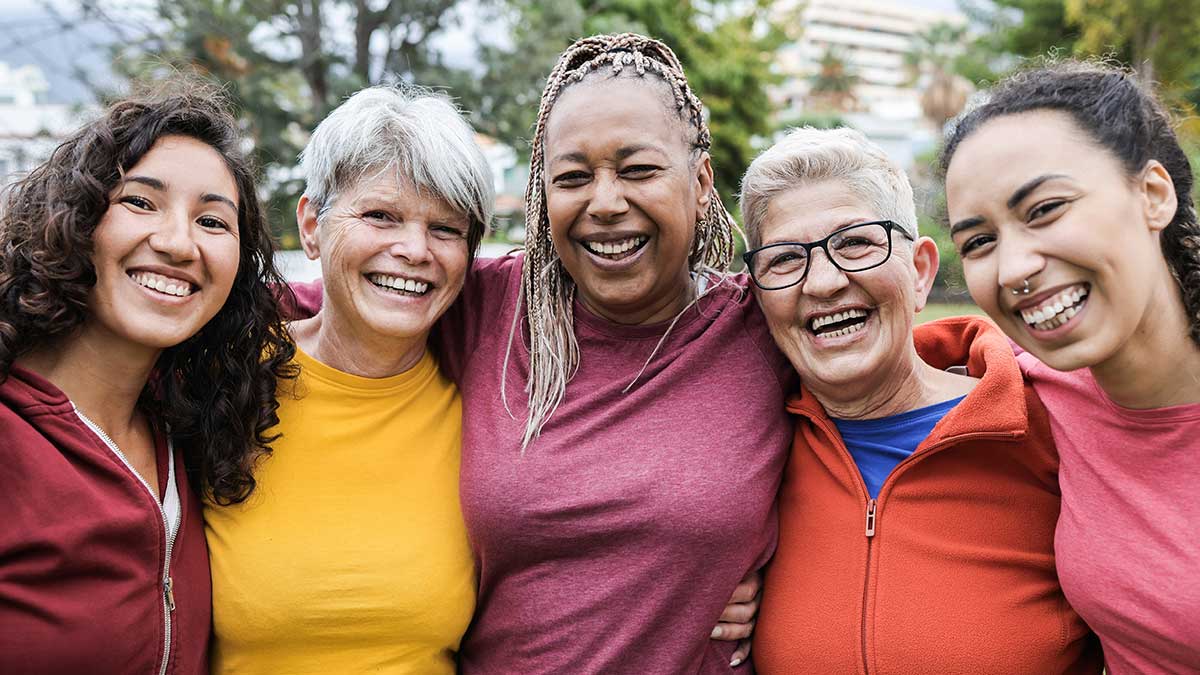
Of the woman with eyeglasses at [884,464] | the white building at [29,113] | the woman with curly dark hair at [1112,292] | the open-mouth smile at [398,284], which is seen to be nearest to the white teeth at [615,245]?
the woman with eyeglasses at [884,464]

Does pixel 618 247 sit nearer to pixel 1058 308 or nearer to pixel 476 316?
pixel 476 316

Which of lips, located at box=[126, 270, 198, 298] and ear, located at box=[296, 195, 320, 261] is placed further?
ear, located at box=[296, 195, 320, 261]

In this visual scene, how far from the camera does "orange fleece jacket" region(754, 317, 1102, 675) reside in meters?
2.30

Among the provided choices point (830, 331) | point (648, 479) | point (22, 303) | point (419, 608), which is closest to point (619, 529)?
point (648, 479)

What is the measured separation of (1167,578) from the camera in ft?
6.34

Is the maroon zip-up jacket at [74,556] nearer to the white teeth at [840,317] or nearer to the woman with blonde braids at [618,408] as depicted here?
the woman with blonde braids at [618,408]

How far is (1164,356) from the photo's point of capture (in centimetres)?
205

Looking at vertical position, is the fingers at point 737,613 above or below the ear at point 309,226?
below

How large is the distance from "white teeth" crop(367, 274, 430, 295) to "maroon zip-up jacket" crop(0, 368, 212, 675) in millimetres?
883

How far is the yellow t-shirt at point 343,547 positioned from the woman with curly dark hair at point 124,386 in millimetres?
86

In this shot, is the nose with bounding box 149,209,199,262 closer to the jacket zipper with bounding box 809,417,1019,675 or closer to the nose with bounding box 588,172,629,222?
the nose with bounding box 588,172,629,222

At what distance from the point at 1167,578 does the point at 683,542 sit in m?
1.10

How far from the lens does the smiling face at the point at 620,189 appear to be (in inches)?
101

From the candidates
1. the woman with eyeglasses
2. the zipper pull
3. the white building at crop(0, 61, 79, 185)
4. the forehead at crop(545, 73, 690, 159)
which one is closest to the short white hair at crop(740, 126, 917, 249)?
the woman with eyeglasses
